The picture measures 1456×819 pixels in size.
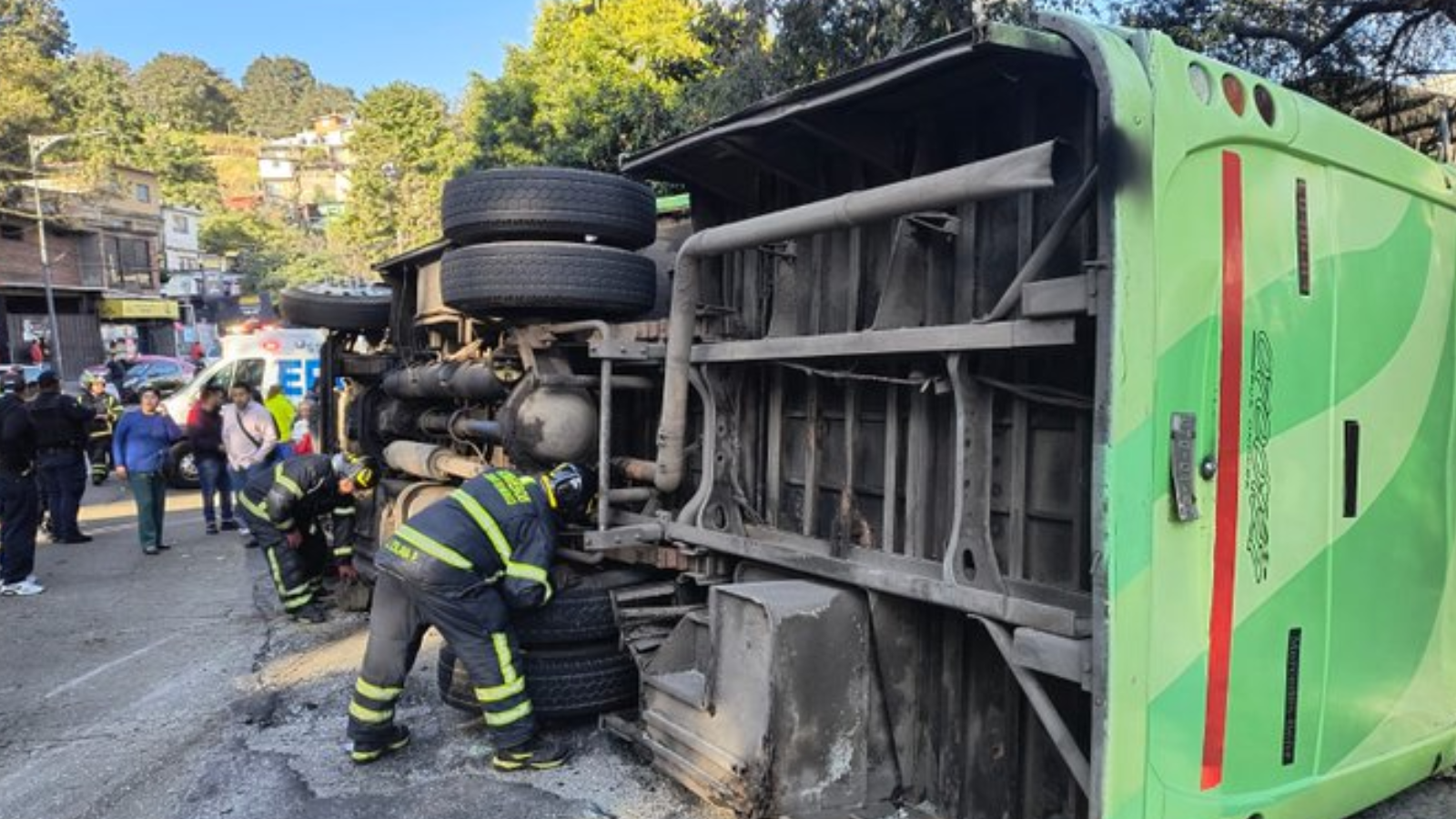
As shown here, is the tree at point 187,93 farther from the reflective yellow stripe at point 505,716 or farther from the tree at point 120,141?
the reflective yellow stripe at point 505,716

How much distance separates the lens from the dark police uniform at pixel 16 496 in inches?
304

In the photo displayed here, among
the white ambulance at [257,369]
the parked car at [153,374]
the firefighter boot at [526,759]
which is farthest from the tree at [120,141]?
the firefighter boot at [526,759]

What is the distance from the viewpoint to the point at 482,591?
4.08 metres

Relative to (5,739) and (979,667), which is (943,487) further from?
(5,739)

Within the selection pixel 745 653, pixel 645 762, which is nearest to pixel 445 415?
pixel 645 762

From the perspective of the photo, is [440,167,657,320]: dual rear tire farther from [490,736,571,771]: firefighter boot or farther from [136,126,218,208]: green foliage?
[136,126,218,208]: green foliage

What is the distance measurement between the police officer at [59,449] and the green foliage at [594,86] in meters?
8.90

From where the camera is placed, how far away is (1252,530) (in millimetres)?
2564

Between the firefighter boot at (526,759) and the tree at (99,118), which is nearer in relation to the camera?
the firefighter boot at (526,759)

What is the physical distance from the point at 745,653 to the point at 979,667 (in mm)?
731

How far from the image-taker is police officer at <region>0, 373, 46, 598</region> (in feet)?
25.3

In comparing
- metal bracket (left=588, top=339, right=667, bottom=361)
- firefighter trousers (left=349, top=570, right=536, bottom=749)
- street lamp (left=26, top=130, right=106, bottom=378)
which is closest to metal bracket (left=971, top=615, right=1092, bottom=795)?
metal bracket (left=588, top=339, right=667, bottom=361)

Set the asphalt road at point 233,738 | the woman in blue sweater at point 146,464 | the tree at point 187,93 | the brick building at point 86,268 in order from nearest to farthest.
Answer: the asphalt road at point 233,738
the woman in blue sweater at point 146,464
the brick building at point 86,268
the tree at point 187,93

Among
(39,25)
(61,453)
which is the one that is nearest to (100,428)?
(61,453)
